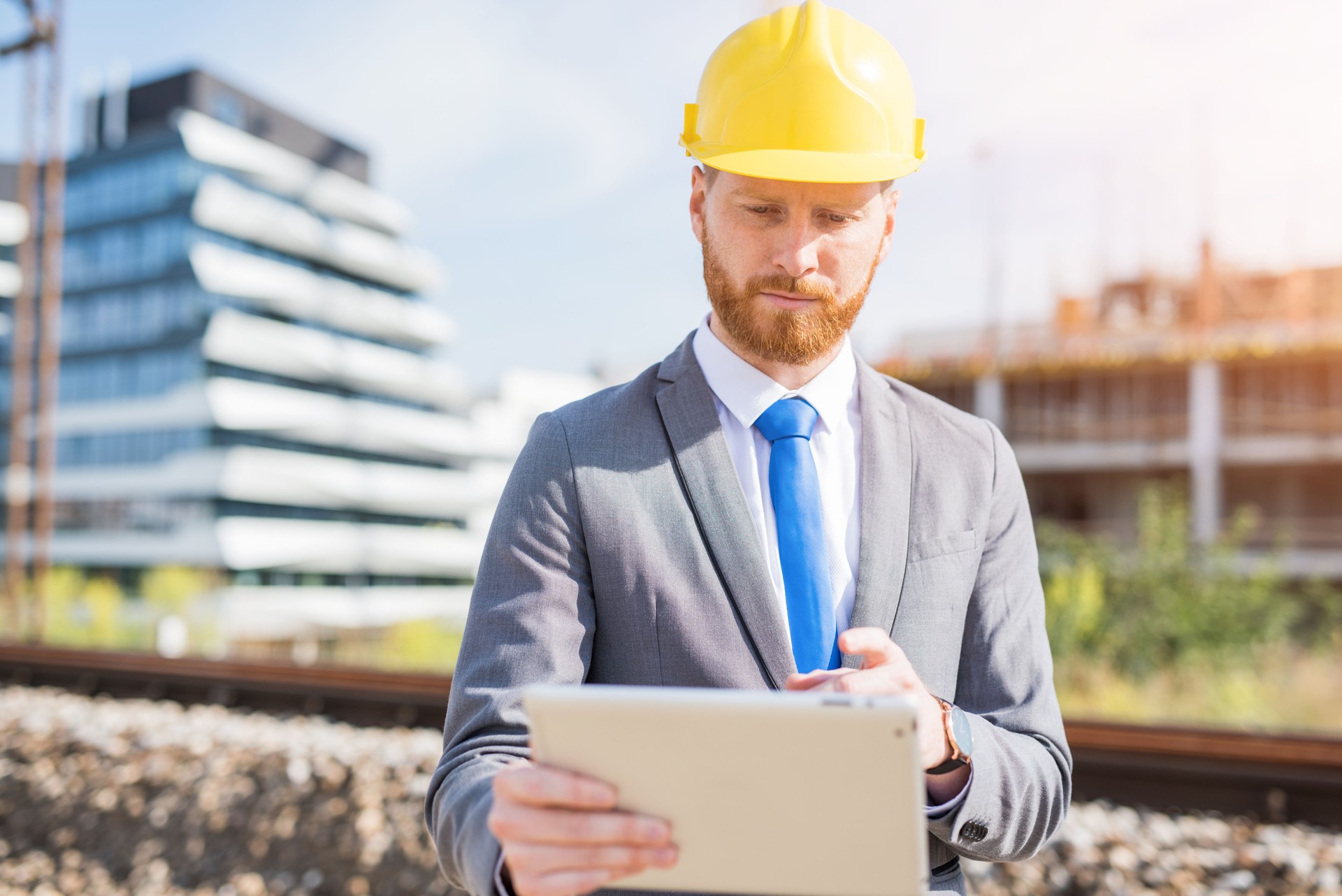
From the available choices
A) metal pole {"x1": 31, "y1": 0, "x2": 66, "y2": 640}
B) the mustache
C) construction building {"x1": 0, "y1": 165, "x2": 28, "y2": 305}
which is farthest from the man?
construction building {"x1": 0, "y1": 165, "x2": 28, "y2": 305}

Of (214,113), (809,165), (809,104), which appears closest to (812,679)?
(809,165)

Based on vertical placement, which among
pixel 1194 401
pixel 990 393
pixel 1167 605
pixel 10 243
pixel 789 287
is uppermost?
pixel 10 243

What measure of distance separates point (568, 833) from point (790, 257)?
2.89ft

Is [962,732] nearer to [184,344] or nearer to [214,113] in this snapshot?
[184,344]

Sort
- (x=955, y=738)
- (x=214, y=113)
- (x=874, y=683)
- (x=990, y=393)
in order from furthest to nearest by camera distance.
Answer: (x=214, y=113)
(x=990, y=393)
(x=955, y=738)
(x=874, y=683)

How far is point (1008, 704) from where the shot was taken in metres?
1.57

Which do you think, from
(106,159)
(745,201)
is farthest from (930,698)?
(106,159)

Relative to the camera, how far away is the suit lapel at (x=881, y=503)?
5.01ft

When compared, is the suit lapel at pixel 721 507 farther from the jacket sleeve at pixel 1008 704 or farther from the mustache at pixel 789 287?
the jacket sleeve at pixel 1008 704

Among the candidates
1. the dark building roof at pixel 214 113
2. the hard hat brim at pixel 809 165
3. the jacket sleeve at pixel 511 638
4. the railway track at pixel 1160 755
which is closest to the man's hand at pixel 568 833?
the jacket sleeve at pixel 511 638

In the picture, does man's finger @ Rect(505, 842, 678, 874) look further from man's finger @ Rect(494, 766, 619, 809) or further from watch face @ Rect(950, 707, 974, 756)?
watch face @ Rect(950, 707, 974, 756)

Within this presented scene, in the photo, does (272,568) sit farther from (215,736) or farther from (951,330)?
(215,736)

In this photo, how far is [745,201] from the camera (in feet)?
5.02

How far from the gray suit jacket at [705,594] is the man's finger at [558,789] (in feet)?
0.74
